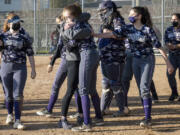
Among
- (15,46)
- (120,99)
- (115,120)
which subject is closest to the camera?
(15,46)

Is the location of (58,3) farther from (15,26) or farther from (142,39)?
(142,39)

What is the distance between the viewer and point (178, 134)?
5.86 m

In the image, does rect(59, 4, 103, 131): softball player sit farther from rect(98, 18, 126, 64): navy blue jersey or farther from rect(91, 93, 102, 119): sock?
rect(98, 18, 126, 64): navy blue jersey

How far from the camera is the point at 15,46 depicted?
6.09m

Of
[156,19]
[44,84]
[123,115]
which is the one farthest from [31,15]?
[123,115]

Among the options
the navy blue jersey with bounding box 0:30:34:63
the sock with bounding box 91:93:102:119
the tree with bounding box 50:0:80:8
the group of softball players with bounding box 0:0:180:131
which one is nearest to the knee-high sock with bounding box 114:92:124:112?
the group of softball players with bounding box 0:0:180:131

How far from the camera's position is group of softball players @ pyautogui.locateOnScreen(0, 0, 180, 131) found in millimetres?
5797

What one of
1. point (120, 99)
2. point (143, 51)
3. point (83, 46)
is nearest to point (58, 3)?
point (120, 99)

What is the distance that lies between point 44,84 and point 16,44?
17.8ft

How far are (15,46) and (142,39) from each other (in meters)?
1.96

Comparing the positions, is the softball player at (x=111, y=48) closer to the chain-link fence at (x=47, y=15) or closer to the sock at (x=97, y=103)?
the sock at (x=97, y=103)

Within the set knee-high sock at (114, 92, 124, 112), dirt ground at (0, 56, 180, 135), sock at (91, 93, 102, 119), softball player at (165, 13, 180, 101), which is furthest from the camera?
softball player at (165, 13, 180, 101)

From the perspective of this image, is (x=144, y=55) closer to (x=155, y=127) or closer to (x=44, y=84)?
(x=155, y=127)

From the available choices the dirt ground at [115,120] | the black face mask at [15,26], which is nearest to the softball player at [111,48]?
the dirt ground at [115,120]
